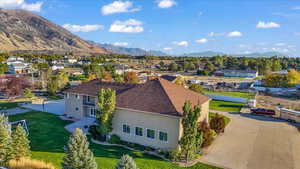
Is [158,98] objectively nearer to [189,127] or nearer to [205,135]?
[189,127]

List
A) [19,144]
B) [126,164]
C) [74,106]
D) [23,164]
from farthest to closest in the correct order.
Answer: [74,106] → [19,144] → [23,164] → [126,164]

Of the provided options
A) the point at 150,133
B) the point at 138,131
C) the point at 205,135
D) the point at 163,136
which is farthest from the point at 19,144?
the point at 205,135

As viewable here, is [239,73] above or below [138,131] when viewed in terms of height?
above

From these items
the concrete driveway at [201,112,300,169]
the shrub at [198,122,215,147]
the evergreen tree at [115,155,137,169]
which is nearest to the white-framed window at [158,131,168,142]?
the shrub at [198,122,215,147]

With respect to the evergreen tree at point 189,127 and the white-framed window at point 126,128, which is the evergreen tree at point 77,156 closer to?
the evergreen tree at point 189,127

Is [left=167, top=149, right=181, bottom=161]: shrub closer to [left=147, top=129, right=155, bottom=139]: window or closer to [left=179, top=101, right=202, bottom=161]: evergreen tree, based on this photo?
[left=179, top=101, right=202, bottom=161]: evergreen tree

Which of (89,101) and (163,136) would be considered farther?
(89,101)
